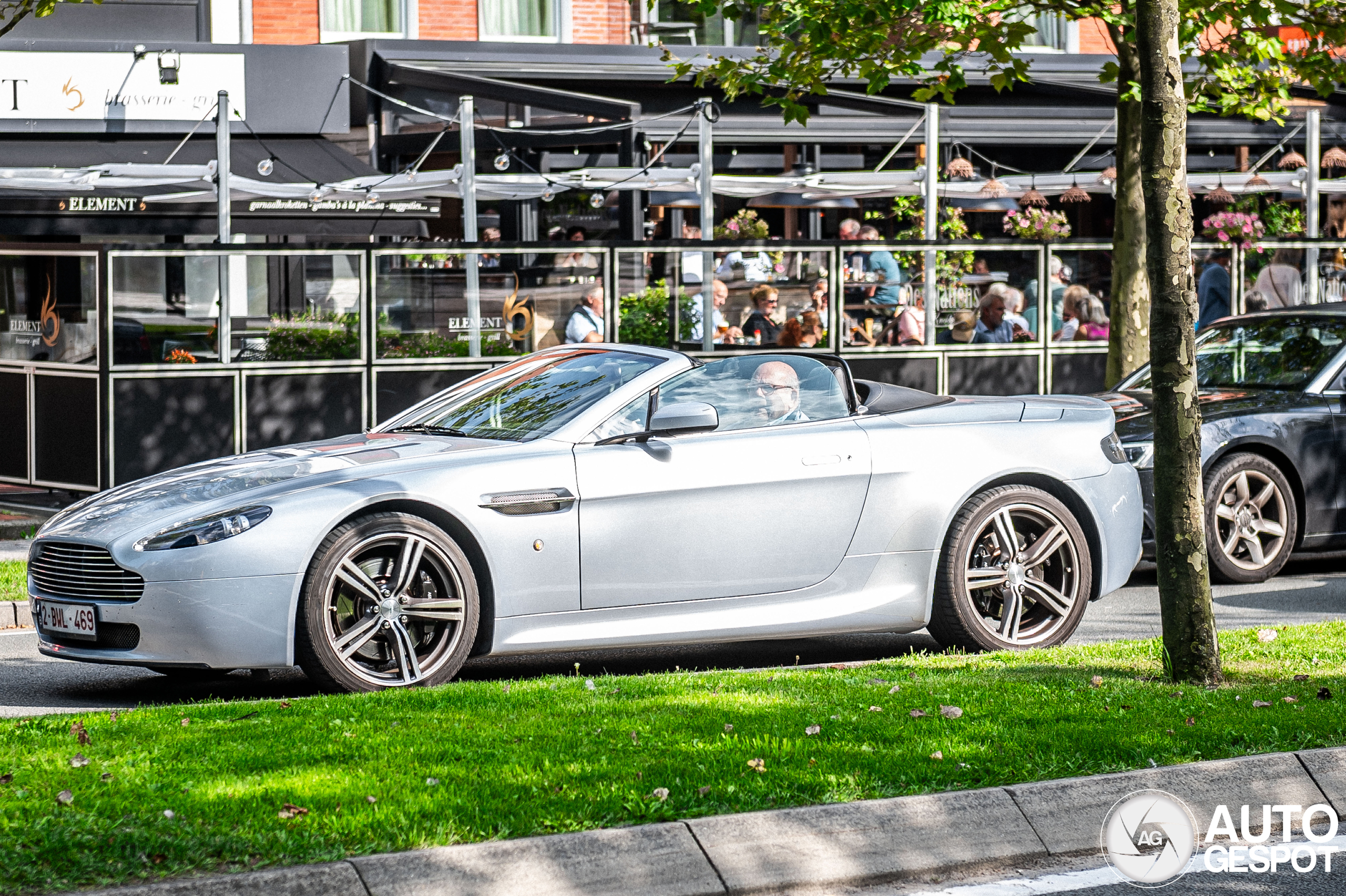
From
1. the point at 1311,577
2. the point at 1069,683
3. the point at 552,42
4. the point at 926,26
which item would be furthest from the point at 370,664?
the point at 552,42

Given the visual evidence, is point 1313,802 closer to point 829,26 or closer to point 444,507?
point 444,507

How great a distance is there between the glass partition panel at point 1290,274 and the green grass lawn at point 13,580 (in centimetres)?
1179

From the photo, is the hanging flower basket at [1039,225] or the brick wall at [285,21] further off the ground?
the brick wall at [285,21]

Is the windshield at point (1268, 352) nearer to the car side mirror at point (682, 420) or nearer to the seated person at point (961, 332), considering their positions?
the seated person at point (961, 332)

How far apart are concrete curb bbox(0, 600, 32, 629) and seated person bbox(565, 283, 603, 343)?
6.41m

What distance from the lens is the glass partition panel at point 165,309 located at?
13.8 m

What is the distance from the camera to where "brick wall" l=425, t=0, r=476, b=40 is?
23.0 m

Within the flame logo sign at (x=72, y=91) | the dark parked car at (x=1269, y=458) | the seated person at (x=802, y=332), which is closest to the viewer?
the dark parked car at (x=1269, y=458)

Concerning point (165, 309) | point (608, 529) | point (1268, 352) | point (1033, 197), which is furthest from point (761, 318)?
point (608, 529)

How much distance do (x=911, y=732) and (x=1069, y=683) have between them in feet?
3.71

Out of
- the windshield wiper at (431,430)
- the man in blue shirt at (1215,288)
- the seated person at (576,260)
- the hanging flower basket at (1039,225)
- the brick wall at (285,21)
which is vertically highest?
the brick wall at (285,21)

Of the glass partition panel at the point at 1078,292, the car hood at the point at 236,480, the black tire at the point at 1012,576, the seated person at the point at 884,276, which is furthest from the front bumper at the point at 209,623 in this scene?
the glass partition panel at the point at 1078,292

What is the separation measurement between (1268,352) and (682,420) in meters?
5.79

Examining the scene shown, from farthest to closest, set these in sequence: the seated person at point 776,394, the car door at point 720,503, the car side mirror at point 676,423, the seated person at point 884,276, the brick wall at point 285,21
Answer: the brick wall at point 285,21
the seated person at point 884,276
the seated person at point 776,394
the car side mirror at point 676,423
the car door at point 720,503
